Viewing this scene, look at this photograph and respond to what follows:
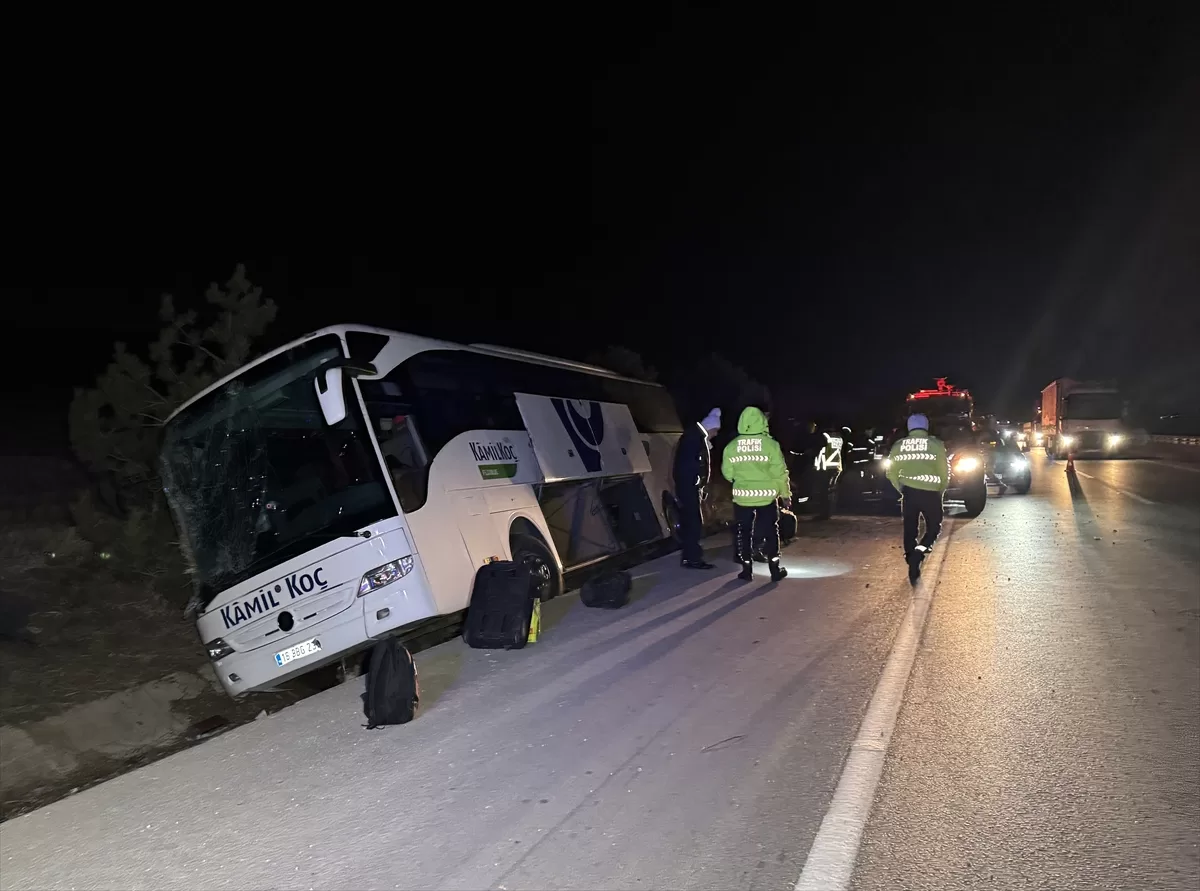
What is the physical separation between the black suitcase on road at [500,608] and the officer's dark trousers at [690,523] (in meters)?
4.53

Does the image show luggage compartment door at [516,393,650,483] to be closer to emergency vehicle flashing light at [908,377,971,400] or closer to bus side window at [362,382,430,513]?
bus side window at [362,382,430,513]

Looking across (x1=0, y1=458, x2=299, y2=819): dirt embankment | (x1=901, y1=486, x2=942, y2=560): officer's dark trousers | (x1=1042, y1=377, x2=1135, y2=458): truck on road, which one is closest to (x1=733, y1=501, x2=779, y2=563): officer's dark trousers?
(x1=901, y1=486, x2=942, y2=560): officer's dark trousers

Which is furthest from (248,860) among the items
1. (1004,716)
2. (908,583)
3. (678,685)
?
(908,583)

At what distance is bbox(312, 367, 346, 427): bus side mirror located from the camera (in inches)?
250

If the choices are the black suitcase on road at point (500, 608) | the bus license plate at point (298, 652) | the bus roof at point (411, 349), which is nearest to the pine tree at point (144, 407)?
the bus roof at point (411, 349)

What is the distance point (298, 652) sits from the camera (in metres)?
6.72

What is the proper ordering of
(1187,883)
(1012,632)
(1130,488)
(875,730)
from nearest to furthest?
1. (1187,883)
2. (875,730)
3. (1012,632)
4. (1130,488)

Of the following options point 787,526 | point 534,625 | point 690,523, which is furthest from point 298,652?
point 787,526

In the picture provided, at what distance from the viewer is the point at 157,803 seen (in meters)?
4.79

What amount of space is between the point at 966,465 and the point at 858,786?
13649 mm

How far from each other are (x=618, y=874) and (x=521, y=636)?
11.5 feet

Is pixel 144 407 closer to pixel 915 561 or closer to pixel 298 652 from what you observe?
pixel 298 652

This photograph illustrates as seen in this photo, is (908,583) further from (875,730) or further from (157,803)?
(157,803)

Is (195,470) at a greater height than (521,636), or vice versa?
(195,470)
